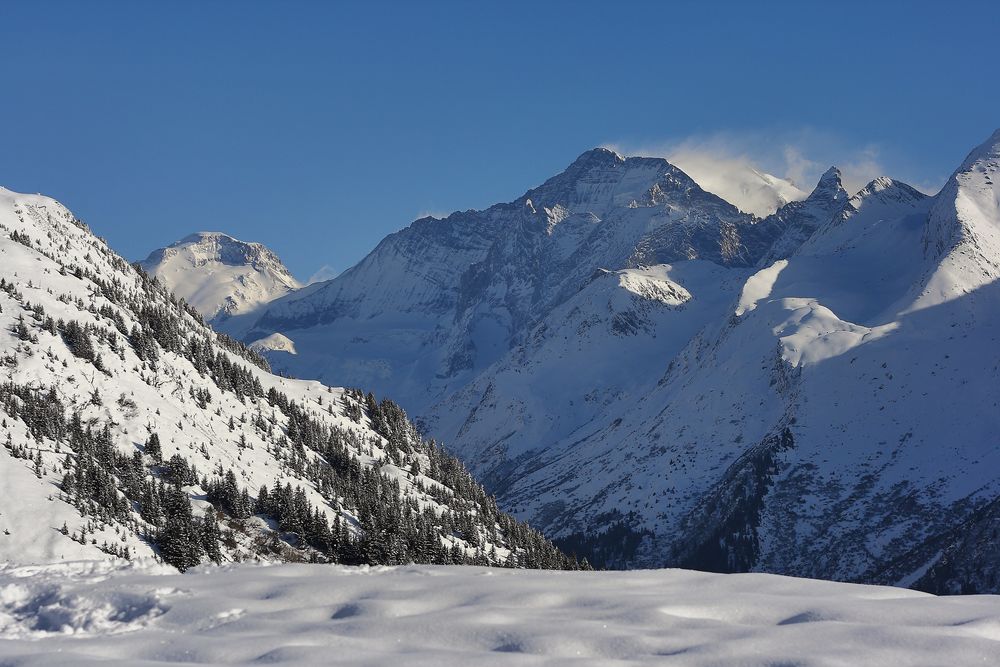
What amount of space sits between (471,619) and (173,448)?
75.6 meters

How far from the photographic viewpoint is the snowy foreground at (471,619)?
38906 mm

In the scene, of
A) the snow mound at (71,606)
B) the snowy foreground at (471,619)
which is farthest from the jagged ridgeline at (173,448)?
the snowy foreground at (471,619)

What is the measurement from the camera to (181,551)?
88.8 meters

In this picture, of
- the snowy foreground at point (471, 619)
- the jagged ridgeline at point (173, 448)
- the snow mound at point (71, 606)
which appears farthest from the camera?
the jagged ridgeline at point (173, 448)

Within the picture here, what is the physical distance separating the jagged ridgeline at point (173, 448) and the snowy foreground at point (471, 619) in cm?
3319

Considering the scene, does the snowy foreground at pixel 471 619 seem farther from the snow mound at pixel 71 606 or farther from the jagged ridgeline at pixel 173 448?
the jagged ridgeline at pixel 173 448

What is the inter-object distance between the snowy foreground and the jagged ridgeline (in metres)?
33.2

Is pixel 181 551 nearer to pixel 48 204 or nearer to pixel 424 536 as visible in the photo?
pixel 424 536

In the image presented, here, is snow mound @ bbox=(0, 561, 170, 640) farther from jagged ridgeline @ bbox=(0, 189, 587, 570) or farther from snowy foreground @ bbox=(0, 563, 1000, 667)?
jagged ridgeline @ bbox=(0, 189, 587, 570)

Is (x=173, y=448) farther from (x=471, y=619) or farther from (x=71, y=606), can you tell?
(x=471, y=619)

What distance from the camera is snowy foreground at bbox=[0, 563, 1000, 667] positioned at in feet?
128

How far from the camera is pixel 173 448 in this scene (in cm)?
11206

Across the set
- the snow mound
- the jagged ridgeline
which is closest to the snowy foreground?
the snow mound

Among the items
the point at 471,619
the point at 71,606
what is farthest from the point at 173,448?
the point at 471,619
